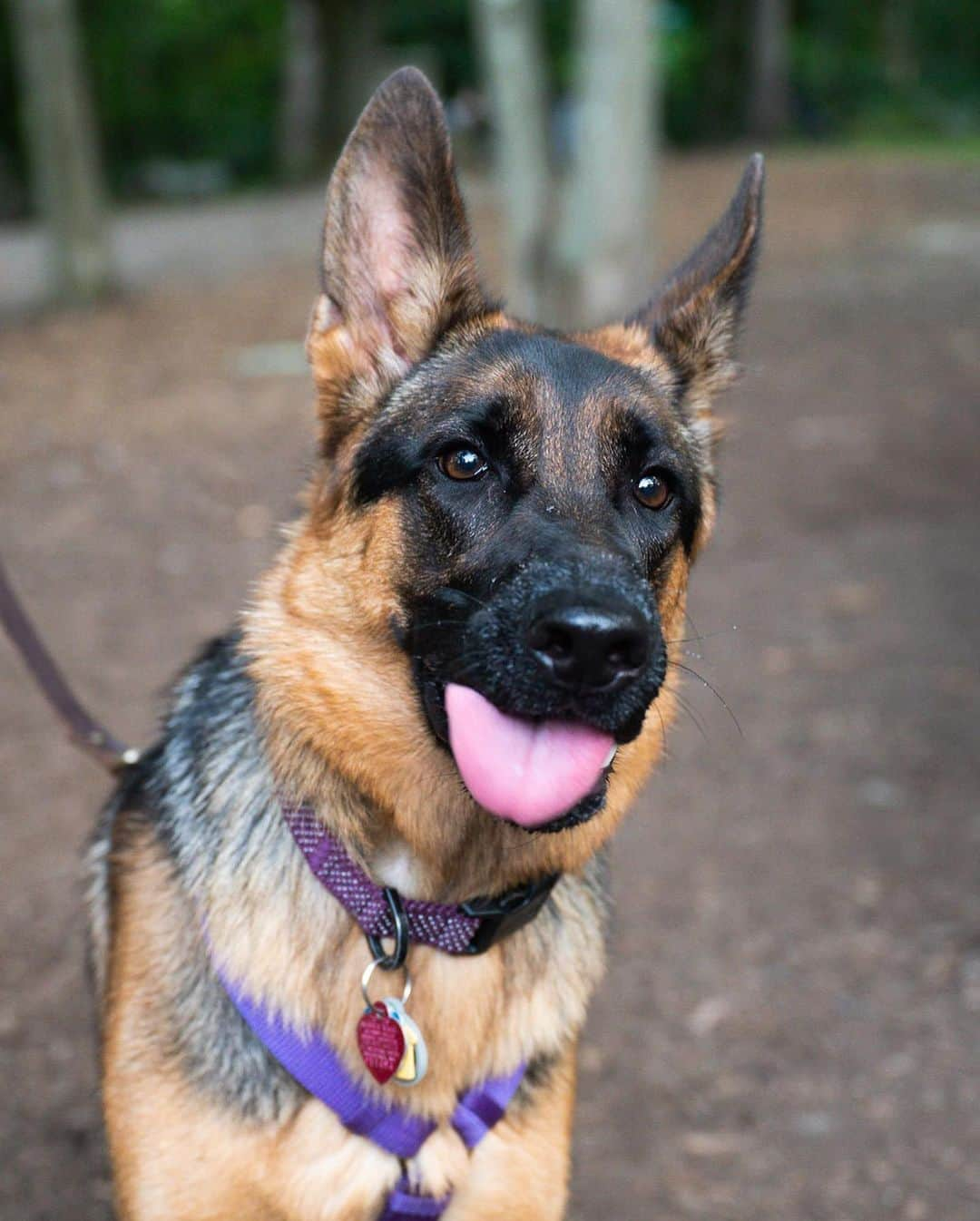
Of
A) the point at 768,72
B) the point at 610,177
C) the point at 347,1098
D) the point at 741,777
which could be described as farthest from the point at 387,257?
the point at 768,72

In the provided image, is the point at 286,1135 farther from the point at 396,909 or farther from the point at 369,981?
the point at 396,909

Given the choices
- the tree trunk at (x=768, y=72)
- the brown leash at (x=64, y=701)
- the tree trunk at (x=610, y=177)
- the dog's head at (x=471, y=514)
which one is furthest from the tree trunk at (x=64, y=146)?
the tree trunk at (x=768, y=72)

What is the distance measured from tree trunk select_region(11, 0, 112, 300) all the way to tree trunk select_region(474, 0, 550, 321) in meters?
4.60

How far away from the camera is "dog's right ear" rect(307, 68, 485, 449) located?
9.28ft

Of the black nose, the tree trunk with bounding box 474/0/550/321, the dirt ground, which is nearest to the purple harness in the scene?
the black nose

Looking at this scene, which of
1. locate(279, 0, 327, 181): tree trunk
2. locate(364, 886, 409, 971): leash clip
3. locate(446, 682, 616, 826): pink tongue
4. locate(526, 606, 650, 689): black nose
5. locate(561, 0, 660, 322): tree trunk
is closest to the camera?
locate(526, 606, 650, 689): black nose

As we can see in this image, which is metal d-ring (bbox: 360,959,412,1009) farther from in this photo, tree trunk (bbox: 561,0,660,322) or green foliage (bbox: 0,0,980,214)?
green foliage (bbox: 0,0,980,214)

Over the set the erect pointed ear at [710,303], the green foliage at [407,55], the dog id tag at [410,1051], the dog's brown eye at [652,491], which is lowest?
the green foliage at [407,55]

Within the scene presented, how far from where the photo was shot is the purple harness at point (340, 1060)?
2.65 m

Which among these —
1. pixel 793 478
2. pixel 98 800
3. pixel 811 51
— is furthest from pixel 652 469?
pixel 811 51

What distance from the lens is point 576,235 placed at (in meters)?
11.8

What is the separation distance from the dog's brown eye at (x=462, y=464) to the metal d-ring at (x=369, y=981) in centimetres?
104

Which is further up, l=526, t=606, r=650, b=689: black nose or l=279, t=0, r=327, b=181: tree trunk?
l=526, t=606, r=650, b=689: black nose

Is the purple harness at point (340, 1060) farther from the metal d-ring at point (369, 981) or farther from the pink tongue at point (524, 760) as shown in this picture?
the pink tongue at point (524, 760)
